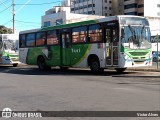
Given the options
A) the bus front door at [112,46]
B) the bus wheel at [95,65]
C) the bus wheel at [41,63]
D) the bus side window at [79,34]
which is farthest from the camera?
the bus wheel at [41,63]

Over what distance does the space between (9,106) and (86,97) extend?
8.40 feet

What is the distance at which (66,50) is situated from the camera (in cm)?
2439

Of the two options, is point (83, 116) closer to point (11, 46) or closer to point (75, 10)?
point (11, 46)

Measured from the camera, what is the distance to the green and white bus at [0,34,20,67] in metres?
33.0

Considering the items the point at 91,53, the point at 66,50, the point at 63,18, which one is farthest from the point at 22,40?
the point at 63,18

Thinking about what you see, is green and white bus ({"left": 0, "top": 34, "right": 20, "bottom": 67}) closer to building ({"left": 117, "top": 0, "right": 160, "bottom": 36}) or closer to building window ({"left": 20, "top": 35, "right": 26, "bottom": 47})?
building window ({"left": 20, "top": 35, "right": 26, "bottom": 47})

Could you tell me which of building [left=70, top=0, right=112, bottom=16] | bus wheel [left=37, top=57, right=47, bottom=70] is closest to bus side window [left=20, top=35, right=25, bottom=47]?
bus wheel [left=37, top=57, right=47, bottom=70]

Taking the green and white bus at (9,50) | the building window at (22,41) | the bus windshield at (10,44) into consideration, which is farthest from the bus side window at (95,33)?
the bus windshield at (10,44)

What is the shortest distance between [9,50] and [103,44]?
47.5 feet

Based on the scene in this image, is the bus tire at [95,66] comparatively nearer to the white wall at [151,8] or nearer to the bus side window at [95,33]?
the bus side window at [95,33]

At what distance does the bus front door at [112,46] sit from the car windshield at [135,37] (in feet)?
1.51

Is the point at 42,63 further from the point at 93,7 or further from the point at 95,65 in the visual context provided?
the point at 93,7

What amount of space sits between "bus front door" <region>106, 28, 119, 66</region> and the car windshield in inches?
18.1

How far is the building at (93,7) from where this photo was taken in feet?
490
